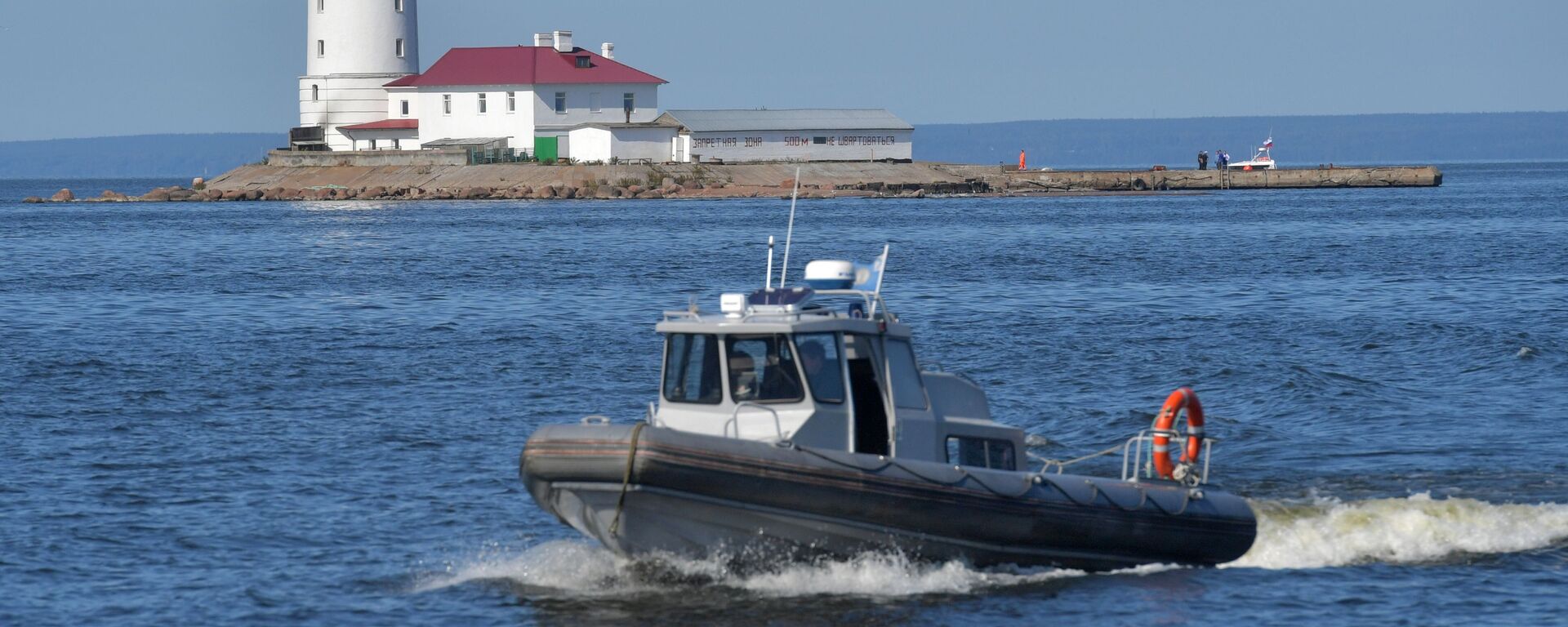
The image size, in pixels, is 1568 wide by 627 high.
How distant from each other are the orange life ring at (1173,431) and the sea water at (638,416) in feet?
3.12

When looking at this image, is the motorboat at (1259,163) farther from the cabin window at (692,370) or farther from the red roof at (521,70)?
the cabin window at (692,370)

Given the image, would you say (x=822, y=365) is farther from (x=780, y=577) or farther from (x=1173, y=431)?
(x=1173, y=431)

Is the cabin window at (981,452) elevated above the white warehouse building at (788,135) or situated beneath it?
situated beneath

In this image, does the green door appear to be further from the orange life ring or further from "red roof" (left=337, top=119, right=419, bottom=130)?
the orange life ring

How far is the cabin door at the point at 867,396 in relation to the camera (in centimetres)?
1448

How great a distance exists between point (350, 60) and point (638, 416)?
76.5m

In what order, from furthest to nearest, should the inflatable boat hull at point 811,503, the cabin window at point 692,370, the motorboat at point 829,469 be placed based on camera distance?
the cabin window at point 692,370
the motorboat at point 829,469
the inflatable boat hull at point 811,503

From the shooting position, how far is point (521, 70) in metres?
93.2

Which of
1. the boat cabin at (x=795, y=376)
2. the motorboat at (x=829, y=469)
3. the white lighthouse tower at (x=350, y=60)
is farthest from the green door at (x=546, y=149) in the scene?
the boat cabin at (x=795, y=376)

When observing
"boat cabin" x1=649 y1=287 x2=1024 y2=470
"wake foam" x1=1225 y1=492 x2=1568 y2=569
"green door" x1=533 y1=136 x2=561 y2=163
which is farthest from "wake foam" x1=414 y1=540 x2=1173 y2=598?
"green door" x1=533 y1=136 x2=561 y2=163

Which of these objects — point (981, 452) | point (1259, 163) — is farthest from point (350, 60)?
point (981, 452)

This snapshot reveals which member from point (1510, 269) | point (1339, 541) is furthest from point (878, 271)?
point (1510, 269)

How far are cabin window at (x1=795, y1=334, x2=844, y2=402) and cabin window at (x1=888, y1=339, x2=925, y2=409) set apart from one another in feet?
1.81

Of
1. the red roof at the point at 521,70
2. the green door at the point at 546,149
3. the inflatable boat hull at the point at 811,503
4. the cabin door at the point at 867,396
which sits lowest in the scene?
the inflatable boat hull at the point at 811,503
